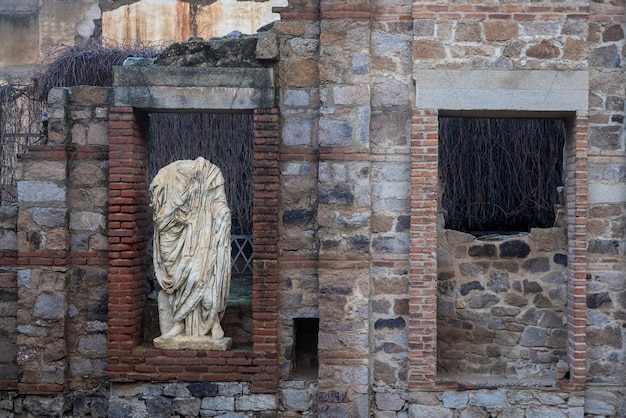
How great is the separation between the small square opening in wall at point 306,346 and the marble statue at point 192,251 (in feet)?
2.63

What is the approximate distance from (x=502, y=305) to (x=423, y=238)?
117 cm

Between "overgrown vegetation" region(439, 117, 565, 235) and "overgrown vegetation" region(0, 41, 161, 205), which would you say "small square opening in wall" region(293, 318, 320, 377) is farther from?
"overgrown vegetation" region(0, 41, 161, 205)

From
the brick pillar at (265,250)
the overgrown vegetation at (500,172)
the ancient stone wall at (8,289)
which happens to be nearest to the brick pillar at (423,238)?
the brick pillar at (265,250)

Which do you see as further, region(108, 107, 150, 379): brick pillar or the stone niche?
the stone niche

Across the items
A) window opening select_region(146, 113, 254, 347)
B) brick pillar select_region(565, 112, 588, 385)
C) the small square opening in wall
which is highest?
window opening select_region(146, 113, 254, 347)

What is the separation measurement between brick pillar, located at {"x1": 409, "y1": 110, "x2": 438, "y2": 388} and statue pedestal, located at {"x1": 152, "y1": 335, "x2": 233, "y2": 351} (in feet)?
5.67

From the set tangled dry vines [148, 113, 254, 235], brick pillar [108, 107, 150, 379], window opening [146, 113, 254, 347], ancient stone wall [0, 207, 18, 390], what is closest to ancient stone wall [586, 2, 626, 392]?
brick pillar [108, 107, 150, 379]

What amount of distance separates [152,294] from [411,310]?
263cm

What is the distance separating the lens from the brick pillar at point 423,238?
619cm

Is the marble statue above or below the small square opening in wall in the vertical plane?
above

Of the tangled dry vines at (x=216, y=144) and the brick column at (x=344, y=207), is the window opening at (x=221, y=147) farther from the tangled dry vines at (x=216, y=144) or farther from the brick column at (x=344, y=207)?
the brick column at (x=344, y=207)

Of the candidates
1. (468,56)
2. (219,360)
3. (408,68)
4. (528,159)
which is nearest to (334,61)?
(408,68)

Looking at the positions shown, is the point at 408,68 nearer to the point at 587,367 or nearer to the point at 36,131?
the point at 587,367

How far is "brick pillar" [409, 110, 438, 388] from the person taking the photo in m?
6.19
